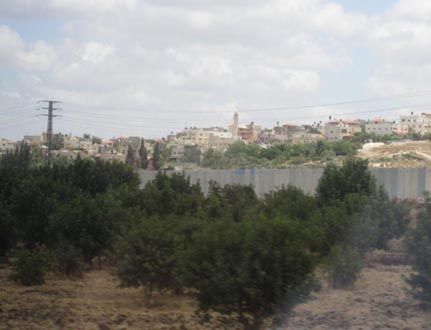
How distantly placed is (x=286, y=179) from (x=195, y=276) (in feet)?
134

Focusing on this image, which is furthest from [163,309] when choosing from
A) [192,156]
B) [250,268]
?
[192,156]

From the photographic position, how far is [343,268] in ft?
55.3

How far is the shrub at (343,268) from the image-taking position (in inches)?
661

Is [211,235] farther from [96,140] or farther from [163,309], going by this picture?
[96,140]

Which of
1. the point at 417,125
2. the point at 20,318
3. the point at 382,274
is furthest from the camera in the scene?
the point at 417,125

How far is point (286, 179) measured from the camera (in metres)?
51.2

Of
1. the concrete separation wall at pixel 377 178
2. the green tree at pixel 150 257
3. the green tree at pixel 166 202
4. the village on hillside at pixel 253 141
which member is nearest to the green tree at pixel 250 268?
the green tree at pixel 150 257

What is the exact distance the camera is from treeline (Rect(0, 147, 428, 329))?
10570mm

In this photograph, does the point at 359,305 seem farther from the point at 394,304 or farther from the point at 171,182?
the point at 171,182

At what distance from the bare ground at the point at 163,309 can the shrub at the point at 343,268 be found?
283 millimetres

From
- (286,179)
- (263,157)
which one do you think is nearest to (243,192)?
(286,179)

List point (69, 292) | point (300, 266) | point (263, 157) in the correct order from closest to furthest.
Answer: point (300, 266)
point (69, 292)
point (263, 157)

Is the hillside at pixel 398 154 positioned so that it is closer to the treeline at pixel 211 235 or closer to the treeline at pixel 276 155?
the treeline at pixel 276 155

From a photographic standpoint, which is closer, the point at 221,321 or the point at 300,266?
the point at 300,266
